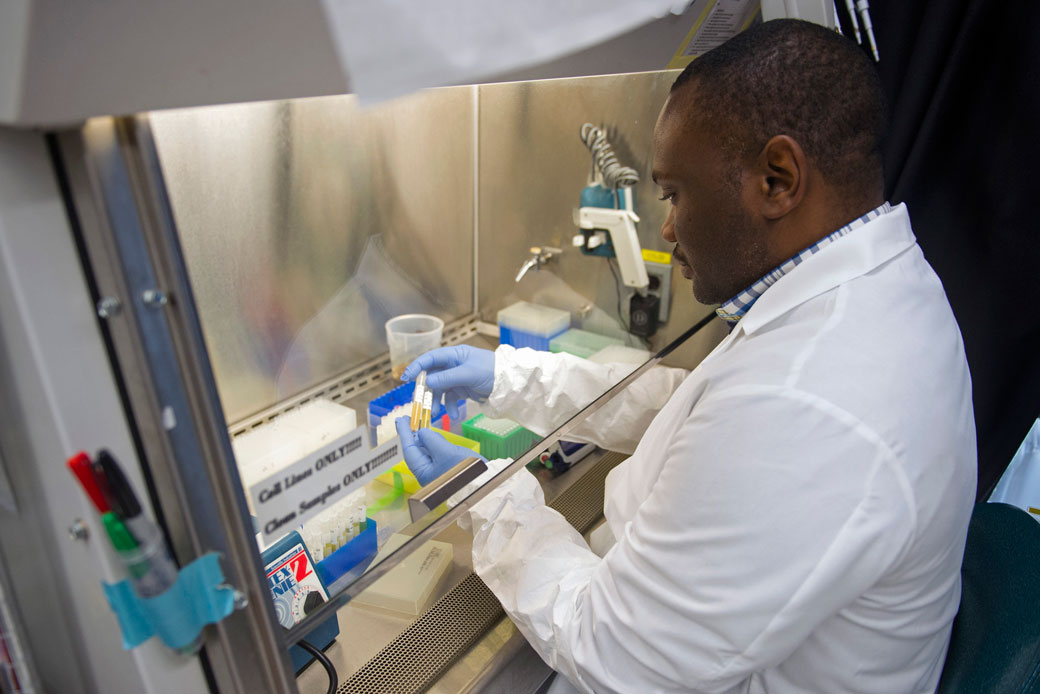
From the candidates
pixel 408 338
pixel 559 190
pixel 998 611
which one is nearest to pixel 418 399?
pixel 408 338

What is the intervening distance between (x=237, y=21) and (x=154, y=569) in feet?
1.48

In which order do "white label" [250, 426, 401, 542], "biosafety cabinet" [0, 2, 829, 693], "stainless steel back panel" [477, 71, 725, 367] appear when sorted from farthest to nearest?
"stainless steel back panel" [477, 71, 725, 367]
"white label" [250, 426, 401, 542]
"biosafety cabinet" [0, 2, 829, 693]

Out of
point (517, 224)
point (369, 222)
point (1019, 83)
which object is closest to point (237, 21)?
point (369, 222)

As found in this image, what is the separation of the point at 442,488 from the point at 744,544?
448 mm

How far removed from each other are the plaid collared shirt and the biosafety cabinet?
367 millimetres

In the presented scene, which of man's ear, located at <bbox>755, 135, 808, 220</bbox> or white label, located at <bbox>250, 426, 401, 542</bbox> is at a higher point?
man's ear, located at <bbox>755, 135, 808, 220</bbox>

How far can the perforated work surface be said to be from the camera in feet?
3.17

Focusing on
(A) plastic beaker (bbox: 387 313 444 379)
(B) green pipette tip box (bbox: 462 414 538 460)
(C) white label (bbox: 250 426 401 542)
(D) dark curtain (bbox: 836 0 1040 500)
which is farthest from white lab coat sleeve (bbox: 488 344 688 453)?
(D) dark curtain (bbox: 836 0 1040 500)

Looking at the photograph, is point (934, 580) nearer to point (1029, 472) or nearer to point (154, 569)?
point (154, 569)

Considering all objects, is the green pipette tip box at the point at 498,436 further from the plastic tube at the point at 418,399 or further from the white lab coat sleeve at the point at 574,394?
the plastic tube at the point at 418,399

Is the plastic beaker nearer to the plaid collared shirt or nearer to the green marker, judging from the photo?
the plaid collared shirt

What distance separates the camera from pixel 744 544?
73cm

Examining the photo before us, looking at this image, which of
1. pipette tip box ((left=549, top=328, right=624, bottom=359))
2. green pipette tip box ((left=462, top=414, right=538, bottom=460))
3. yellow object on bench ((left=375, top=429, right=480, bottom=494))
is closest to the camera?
yellow object on bench ((left=375, top=429, right=480, bottom=494))

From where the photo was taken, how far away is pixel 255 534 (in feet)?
1.92
